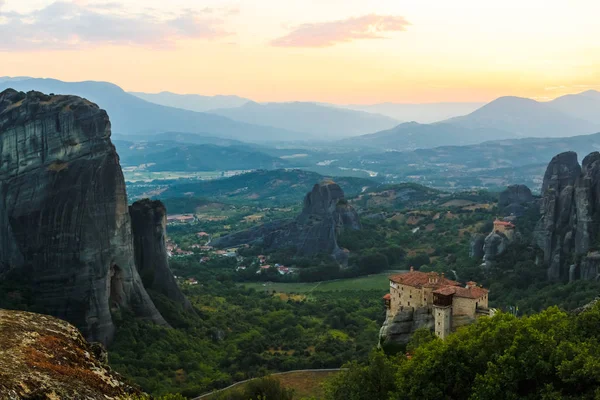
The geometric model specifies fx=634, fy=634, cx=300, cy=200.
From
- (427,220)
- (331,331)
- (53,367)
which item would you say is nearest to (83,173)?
(331,331)

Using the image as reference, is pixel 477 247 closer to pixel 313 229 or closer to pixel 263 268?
pixel 313 229

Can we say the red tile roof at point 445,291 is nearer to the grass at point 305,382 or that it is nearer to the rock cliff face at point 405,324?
the rock cliff face at point 405,324

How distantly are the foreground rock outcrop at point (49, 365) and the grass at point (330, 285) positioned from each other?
5587cm

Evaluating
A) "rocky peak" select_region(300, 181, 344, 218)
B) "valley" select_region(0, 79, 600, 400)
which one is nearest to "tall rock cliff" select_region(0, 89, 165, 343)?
"valley" select_region(0, 79, 600, 400)

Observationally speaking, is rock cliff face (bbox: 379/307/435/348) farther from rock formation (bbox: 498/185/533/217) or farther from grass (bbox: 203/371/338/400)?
rock formation (bbox: 498/185/533/217)

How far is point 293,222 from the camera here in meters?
94.1

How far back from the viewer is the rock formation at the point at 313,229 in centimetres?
8631

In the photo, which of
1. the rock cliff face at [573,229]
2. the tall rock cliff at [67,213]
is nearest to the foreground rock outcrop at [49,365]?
the tall rock cliff at [67,213]

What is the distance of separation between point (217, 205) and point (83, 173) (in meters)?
Result: 108

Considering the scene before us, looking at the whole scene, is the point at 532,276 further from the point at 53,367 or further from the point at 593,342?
the point at 53,367

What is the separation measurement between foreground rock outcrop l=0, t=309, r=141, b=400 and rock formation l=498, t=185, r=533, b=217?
Result: 8484cm

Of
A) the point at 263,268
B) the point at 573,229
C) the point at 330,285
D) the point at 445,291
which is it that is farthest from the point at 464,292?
the point at 263,268

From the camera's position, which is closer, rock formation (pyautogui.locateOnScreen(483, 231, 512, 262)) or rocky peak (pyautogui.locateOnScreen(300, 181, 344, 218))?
rock formation (pyautogui.locateOnScreen(483, 231, 512, 262))

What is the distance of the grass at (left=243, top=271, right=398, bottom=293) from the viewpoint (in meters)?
70.1
